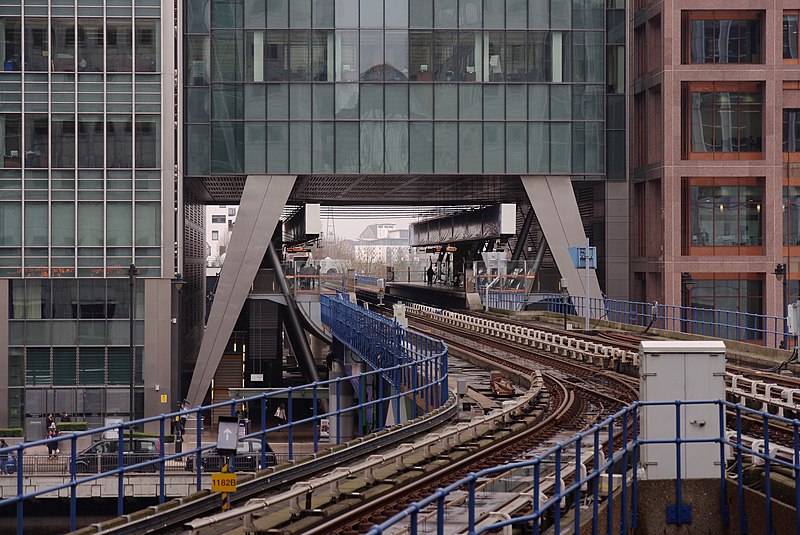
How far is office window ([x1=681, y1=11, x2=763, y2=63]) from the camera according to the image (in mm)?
53844

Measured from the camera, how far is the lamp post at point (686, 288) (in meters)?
50.0

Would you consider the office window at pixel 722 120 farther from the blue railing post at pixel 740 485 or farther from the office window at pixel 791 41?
the blue railing post at pixel 740 485

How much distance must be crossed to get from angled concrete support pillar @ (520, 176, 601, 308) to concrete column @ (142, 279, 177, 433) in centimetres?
1884

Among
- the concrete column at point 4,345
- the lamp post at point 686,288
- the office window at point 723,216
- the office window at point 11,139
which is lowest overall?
the concrete column at point 4,345

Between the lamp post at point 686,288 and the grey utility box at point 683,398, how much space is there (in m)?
36.2

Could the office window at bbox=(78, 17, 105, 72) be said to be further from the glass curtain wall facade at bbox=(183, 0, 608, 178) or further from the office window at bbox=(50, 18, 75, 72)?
the glass curtain wall facade at bbox=(183, 0, 608, 178)

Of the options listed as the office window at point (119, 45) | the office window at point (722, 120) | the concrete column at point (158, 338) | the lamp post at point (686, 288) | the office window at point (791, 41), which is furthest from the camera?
the office window at point (791, 41)

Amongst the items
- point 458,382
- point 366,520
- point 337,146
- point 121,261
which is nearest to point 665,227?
point 337,146

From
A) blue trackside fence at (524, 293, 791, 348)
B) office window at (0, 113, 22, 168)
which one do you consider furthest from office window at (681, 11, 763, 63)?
office window at (0, 113, 22, 168)

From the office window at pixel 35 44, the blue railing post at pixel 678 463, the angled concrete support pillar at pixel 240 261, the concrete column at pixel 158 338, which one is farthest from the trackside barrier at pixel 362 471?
the office window at pixel 35 44

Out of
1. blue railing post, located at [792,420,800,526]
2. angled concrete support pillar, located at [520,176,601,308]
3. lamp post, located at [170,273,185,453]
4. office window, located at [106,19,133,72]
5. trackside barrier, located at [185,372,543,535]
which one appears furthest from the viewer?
angled concrete support pillar, located at [520,176,601,308]

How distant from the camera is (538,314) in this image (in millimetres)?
56750

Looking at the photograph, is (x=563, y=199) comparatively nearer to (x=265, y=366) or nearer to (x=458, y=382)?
(x=265, y=366)

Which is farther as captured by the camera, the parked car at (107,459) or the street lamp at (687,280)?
the street lamp at (687,280)
